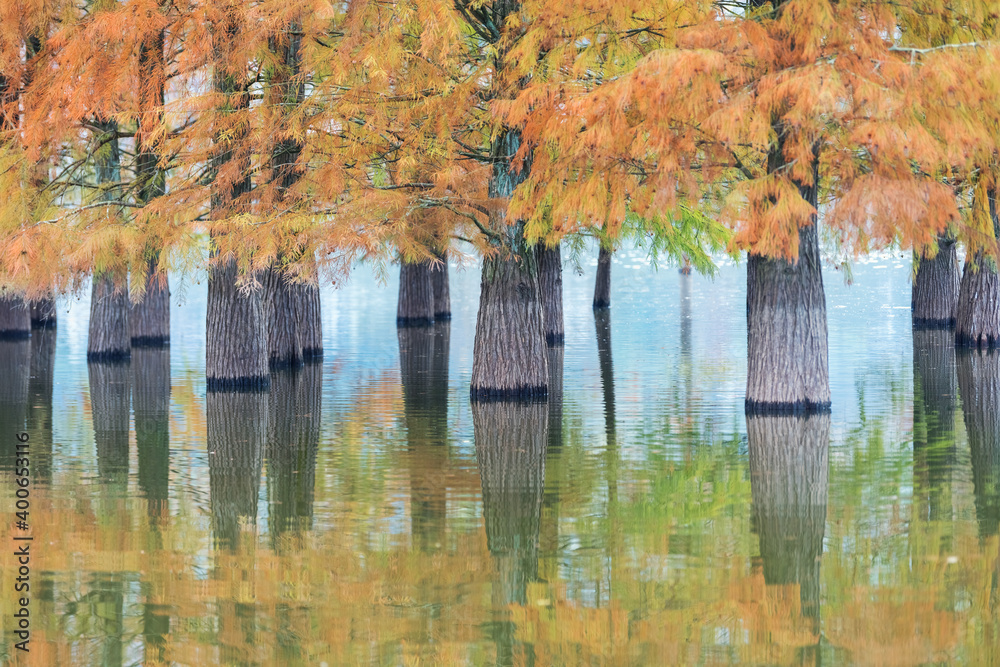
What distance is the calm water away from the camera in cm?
645

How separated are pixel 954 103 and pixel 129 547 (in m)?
8.67

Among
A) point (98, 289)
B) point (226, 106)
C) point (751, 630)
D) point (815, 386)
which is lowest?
point (751, 630)

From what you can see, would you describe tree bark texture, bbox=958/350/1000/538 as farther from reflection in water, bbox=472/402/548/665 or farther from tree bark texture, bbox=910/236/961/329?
tree bark texture, bbox=910/236/961/329

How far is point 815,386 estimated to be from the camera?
46.5 feet

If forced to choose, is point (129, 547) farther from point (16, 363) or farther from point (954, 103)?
point (16, 363)

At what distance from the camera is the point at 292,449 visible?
41.7 feet

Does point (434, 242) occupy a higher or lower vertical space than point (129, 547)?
higher

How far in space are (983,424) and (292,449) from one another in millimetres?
7636

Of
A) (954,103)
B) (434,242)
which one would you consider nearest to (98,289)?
(434,242)

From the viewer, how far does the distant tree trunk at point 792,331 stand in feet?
45.7

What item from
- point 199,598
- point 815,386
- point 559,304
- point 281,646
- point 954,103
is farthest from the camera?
point 559,304

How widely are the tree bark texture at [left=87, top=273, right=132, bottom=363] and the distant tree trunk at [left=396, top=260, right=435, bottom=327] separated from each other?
389 inches

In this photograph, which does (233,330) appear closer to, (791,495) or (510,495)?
(510,495)

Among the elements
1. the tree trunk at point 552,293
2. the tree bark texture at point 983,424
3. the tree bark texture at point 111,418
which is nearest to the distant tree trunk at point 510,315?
the tree bark texture at point 111,418
